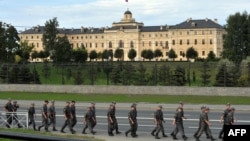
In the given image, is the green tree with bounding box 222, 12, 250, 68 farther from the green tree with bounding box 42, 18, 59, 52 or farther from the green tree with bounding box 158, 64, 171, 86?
the green tree with bounding box 158, 64, 171, 86

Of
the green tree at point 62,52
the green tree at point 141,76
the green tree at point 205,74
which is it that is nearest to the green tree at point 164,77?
the green tree at point 141,76

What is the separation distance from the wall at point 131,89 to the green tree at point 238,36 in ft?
141

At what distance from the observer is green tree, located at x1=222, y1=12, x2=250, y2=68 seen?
84.1 metres

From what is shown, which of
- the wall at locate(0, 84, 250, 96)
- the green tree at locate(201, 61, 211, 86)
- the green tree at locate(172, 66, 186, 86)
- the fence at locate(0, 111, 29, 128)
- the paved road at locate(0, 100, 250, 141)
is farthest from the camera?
the green tree at locate(172, 66, 186, 86)

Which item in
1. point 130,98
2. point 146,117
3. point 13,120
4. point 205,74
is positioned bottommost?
point 146,117

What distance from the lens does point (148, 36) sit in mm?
174625

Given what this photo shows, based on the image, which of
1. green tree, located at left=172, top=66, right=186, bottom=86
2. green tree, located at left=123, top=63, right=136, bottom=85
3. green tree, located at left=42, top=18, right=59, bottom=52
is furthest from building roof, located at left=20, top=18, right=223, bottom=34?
green tree, located at left=172, top=66, right=186, bottom=86

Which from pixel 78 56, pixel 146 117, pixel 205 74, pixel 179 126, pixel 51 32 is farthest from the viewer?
pixel 51 32

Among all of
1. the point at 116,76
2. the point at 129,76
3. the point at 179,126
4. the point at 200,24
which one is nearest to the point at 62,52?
the point at 116,76

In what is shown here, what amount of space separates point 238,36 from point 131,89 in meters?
48.1

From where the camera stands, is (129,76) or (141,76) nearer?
(141,76)

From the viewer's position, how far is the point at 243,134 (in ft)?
9.66

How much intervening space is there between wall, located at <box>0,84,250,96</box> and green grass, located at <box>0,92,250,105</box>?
613 mm

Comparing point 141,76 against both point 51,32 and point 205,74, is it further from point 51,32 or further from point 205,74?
point 51,32
